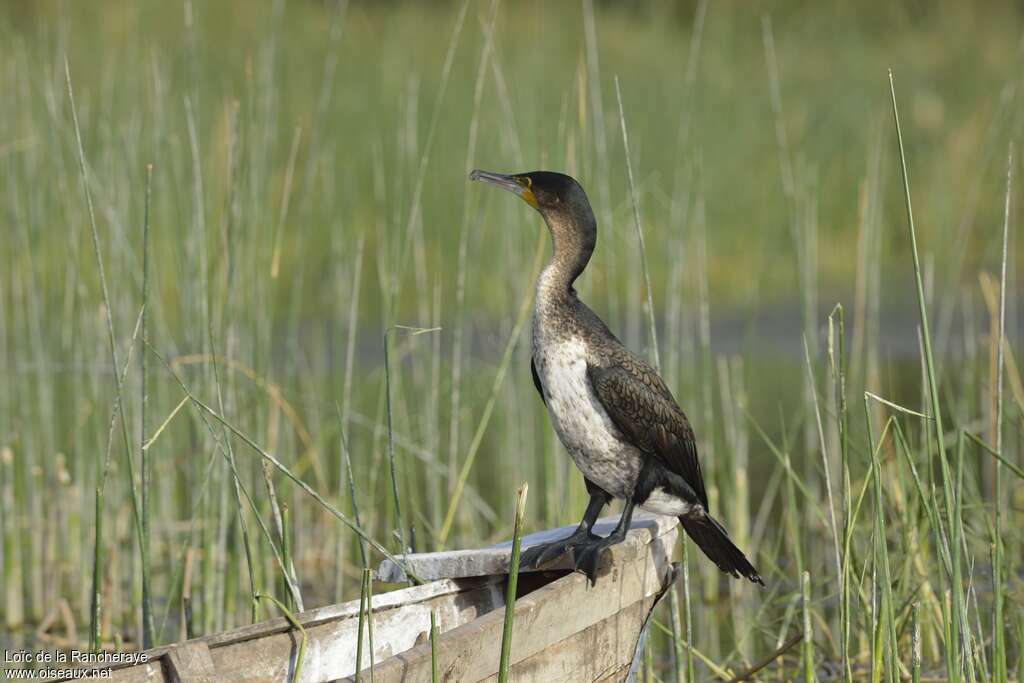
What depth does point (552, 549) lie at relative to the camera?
3088 millimetres

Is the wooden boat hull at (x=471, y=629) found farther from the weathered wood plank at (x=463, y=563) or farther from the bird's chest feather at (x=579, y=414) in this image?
the bird's chest feather at (x=579, y=414)

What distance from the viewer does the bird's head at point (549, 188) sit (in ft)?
10.8

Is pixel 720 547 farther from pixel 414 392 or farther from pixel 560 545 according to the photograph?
pixel 414 392

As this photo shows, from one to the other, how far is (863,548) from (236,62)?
24.2ft

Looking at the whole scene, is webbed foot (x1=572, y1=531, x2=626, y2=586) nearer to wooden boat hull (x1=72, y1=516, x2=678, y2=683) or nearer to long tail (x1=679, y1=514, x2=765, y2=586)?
wooden boat hull (x1=72, y1=516, x2=678, y2=683)

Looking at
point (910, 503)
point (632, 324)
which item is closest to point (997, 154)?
point (632, 324)

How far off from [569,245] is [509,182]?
221mm

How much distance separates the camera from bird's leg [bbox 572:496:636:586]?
9.68ft

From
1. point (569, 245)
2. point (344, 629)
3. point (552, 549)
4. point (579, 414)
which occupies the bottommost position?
point (344, 629)

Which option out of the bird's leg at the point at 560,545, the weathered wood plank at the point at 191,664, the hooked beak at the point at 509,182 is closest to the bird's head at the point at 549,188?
the hooked beak at the point at 509,182

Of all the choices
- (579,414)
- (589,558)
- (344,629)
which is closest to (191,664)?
(344,629)

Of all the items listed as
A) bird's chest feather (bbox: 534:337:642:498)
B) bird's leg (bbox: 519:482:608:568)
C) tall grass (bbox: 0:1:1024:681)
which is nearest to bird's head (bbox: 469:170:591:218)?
tall grass (bbox: 0:1:1024:681)

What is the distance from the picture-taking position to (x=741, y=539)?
4730 millimetres

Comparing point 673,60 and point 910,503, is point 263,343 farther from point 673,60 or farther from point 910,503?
point 673,60
